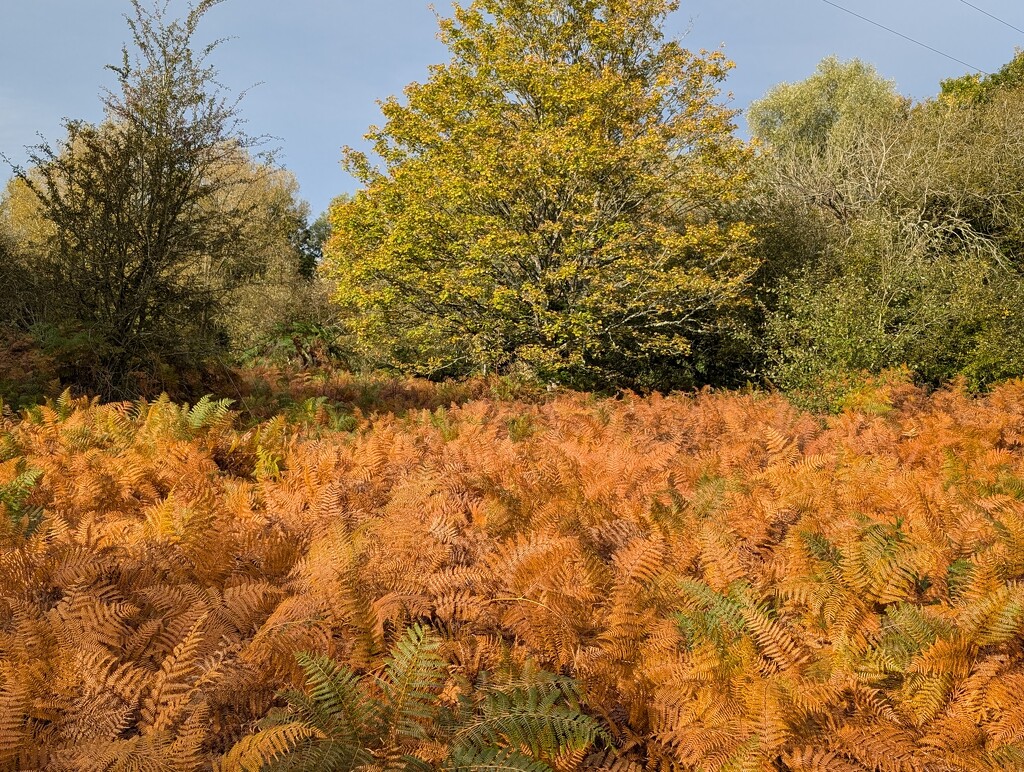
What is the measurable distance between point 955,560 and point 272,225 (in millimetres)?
24987

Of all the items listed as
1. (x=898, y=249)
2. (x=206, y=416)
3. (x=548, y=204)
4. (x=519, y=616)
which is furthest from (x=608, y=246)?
(x=519, y=616)

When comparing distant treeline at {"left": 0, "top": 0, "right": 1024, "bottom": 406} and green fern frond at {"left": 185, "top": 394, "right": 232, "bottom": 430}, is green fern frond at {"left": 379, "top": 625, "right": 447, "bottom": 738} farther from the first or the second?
distant treeline at {"left": 0, "top": 0, "right": 1024, "bottom": 406}

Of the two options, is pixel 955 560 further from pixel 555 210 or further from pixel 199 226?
pixel 555 210

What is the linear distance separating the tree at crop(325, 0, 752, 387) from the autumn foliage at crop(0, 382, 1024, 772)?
940 cm

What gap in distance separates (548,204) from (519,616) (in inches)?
480

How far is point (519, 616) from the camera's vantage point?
2350mm

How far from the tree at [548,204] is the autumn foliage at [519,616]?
370 inches

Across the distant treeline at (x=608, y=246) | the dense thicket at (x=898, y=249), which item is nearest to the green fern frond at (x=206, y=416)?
the distant treeline at (x=608, y=246)

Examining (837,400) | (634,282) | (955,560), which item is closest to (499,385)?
(634,282)

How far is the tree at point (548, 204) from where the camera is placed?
13.0 metres

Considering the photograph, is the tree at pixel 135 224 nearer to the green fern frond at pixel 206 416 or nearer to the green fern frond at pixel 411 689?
the green fern frond at pixel 206 416

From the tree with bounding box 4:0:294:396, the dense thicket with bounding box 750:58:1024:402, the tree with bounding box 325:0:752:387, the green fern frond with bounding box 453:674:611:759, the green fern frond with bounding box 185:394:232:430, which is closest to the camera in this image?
the green fern frond with bounding box 453:674:611:759

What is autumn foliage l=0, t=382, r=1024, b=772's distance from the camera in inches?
68.5

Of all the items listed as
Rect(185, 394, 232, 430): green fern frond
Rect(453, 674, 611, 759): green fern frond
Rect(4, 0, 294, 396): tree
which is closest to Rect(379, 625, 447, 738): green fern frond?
Rect(453, 674, 611, 759): green fern frond
